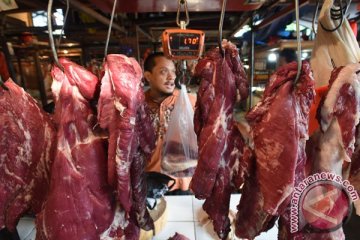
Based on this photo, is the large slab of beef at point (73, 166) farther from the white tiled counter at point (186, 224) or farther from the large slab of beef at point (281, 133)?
the white tiled counter at point (186, 224)

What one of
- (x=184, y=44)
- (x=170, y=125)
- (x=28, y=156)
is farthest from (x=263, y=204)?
(x=170, y=125)

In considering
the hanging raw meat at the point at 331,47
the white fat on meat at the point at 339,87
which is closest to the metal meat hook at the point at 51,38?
the white fat on meat at the point at 339,87

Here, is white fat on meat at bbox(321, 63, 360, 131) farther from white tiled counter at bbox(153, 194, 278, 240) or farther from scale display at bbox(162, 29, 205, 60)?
white tiled counter at bbox(153, 194, 278, 240)

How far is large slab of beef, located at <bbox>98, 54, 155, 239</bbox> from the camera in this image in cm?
77

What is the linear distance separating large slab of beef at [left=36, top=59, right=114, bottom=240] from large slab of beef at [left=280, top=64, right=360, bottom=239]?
2.40 ft

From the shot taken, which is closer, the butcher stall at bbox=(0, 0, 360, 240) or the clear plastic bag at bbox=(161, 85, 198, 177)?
the butcher stall at bbox=(0, 0, 360, 240)

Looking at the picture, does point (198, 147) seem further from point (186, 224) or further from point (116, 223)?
point (186, 224)

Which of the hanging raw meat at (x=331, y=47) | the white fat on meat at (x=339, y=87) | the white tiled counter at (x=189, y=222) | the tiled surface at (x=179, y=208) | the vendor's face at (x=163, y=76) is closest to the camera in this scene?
the white fat on meat at (x=339, y=87)

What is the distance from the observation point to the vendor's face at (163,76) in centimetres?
246

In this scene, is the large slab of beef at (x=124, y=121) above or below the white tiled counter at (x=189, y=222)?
above

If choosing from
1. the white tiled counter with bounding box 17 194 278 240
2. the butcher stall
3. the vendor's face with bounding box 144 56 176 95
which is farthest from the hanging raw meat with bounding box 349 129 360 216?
the vendor's face with bounding box 144 56 176 95

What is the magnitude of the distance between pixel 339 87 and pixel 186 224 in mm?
1298

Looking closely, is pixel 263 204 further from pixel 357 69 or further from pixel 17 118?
pixel 17 118

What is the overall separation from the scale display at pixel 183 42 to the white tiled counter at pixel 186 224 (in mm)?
1123
